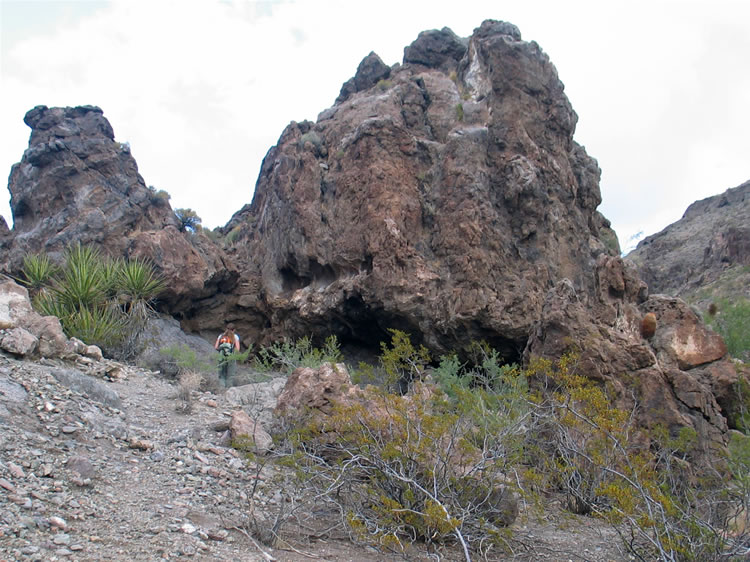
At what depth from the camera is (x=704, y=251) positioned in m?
28.8

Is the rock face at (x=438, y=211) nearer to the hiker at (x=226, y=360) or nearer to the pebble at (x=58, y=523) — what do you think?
the hiker at (x=226, y=360)

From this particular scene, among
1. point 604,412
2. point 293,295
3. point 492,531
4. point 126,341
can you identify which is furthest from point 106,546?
point 293,295

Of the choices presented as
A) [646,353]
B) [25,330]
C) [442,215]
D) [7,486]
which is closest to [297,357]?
[442,215]

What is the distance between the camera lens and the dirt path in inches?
147

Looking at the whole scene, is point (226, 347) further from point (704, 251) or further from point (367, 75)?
point (704, 251)

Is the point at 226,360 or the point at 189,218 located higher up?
the point at 189,218

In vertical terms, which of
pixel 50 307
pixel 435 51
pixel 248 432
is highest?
pixel 435 51

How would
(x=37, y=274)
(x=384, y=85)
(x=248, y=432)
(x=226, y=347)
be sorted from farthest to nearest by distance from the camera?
(x=384, y=85)
(x=37, y=274)
(x=226, y=347)
(x=248, y=432)

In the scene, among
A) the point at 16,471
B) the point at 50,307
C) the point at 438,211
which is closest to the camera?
the point at 16,471

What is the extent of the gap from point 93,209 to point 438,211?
29.4 ft

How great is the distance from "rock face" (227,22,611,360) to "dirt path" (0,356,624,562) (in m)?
7.21

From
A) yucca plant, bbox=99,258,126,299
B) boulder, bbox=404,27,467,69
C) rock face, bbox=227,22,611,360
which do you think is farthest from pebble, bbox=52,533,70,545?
boulder, bbox=404,27,467,69

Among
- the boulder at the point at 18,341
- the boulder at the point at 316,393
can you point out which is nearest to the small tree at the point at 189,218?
the boulder at the point at 18,341

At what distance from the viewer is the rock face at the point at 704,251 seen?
24766 millimetres
